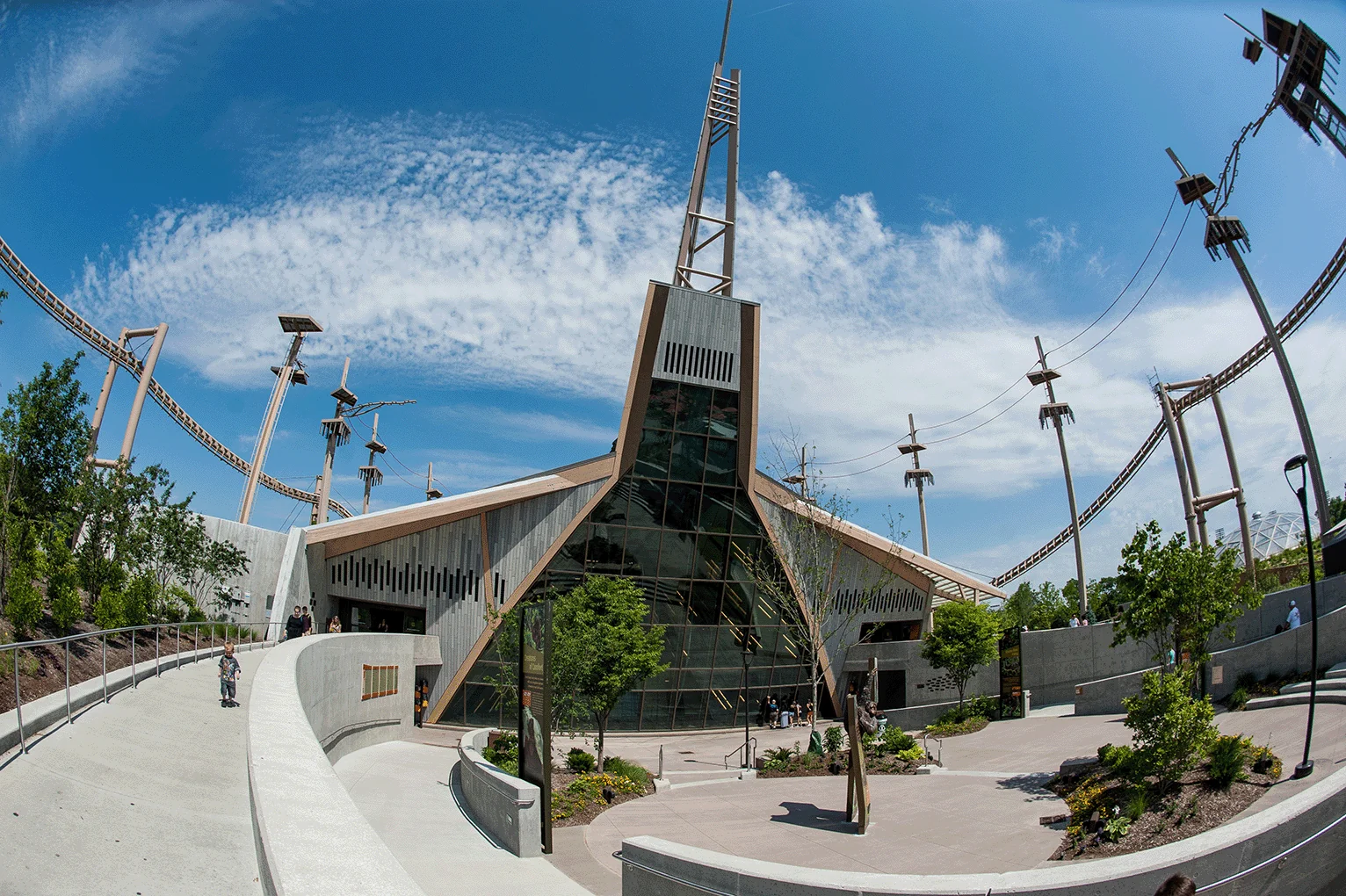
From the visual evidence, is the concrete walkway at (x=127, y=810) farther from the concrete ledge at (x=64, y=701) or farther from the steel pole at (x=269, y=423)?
the steel pole at (x=269, y=423)

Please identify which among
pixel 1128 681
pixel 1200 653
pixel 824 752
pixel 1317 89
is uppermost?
pixel 1317 89

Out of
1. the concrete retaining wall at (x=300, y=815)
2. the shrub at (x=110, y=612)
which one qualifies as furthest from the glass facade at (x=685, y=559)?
the concrete retaining wall at (x=300, y=815)

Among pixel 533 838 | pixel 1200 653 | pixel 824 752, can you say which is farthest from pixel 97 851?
pixel 824 752

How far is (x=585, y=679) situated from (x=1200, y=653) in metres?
14.4

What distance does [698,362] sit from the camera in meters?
32.7

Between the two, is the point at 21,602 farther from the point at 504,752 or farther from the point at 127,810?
the point at 127,810

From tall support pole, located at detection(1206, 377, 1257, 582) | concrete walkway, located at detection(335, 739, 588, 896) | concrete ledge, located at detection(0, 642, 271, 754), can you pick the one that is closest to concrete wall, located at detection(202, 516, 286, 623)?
concrete walkway, located at detection(335, 739, 588, 896)

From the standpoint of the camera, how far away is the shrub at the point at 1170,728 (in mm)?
11086

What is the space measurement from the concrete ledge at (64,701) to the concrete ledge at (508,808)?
6485mm

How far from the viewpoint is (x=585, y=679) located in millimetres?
21469

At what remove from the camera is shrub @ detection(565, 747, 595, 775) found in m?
20.2

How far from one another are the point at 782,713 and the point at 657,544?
1000cm

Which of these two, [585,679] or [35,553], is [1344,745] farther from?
[35,553]

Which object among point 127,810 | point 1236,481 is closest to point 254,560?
point 127,810
